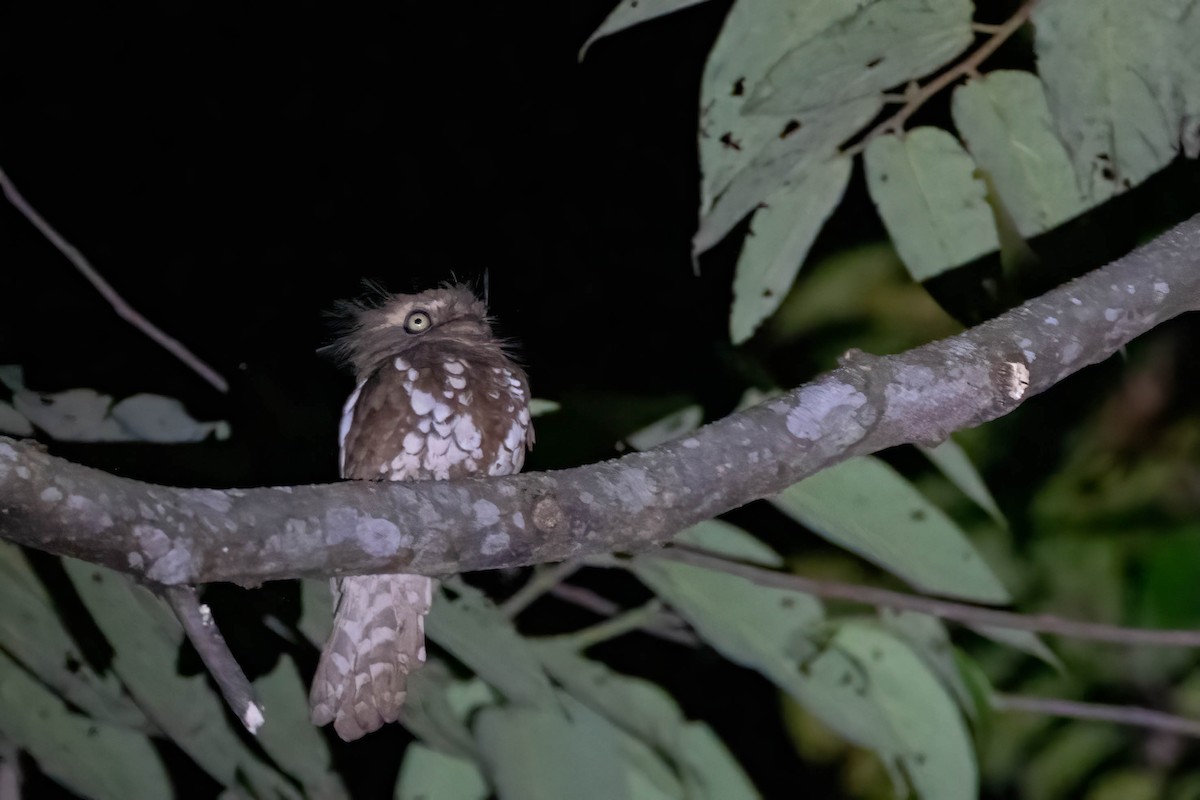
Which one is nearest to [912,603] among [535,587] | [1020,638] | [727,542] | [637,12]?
[1020,638]

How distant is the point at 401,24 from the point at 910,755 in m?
2.31

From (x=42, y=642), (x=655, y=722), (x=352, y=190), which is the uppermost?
(x=352, y=190)

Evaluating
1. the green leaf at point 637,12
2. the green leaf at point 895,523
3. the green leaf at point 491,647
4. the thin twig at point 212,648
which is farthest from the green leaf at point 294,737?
the green leaf at point 637,12

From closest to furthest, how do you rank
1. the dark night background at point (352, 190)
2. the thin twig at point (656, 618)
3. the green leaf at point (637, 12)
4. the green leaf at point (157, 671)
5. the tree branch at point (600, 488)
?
the tree branch at point (600, 488)
the green leaf at point (637, 12)
the green leaf at point (157, 671)
the thin twig at point (656, 618)
the dark night background at point (352, 190)

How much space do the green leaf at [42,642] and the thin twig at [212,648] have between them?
0.86m

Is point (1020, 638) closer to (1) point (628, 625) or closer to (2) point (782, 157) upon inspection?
(1) point (628, 625)

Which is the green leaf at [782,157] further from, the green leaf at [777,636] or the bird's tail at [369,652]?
the bird's tail at [369,652]

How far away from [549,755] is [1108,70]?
4.12ft

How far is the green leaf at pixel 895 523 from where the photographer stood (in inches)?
75.3

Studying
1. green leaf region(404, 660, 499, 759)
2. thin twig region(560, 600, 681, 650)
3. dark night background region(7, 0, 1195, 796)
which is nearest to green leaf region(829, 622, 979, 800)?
thin twig region(560, 600, 681, 650)

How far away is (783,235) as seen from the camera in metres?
1.86

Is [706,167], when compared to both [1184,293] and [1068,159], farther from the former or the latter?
[1184,293]

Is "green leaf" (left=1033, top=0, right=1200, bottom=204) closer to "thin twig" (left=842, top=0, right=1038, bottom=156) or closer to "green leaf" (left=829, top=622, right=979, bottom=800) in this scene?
"thin twig" (left=842, top=0, right=1038, bottom=156)

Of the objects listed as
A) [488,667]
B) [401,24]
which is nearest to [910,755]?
[488,667]
